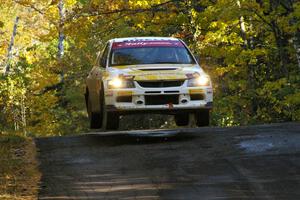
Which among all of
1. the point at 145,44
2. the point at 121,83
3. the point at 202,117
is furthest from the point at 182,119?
the point at 121,83

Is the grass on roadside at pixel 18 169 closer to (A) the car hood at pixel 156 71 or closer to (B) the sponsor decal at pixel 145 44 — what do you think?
(A) the car hood at pixel 156 71

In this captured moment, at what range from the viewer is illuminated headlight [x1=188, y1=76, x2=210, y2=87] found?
11852 millimetres

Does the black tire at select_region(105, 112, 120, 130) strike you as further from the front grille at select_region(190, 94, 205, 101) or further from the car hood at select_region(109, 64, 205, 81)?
the front grille at select_region(190, 94, 205, 101)

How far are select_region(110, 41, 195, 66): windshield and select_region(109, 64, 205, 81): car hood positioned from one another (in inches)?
20.4

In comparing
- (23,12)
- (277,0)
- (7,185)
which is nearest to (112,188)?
(7,185)

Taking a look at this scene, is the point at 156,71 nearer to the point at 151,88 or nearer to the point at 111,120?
the point at 151,88

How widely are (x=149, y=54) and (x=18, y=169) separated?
520 centimetres

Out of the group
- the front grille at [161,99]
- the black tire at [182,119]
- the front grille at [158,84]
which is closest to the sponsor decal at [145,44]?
the front grille at [158,84]

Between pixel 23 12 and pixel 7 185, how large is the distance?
45.2 metres

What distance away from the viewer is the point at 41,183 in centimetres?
734

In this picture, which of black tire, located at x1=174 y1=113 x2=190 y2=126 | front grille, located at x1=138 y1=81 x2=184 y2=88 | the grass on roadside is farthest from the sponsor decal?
the grass on roadside

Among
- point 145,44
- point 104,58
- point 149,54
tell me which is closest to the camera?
point 149,54

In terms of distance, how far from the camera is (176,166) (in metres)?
8.03

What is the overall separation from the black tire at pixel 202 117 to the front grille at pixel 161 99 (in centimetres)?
81
